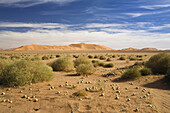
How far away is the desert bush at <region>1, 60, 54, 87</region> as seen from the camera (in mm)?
7693

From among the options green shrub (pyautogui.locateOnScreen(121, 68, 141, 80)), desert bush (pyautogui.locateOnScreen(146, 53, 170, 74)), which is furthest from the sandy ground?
desert bush (pyautogui.locateOnScreen(146, 53, 170, 74))

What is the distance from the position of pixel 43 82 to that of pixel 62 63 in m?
5.30

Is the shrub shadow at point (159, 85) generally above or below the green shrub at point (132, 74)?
below

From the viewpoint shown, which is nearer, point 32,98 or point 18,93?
point 32,98

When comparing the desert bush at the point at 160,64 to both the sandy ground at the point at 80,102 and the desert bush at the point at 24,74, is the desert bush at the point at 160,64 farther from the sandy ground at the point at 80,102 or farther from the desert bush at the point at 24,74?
the desert bush at the point at 24,74

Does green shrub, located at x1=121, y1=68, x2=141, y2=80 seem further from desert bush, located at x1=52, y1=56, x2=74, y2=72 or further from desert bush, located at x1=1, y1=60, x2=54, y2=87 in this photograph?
desert bush, located at x1=52, y1=56, x2=74, y2=72

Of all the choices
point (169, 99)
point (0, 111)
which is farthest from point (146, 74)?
point (0, 111)

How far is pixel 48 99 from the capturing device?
6145 mm

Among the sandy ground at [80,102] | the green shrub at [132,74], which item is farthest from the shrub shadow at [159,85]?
the green shrub at [132,74]

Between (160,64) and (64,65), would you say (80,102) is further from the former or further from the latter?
(64,65)

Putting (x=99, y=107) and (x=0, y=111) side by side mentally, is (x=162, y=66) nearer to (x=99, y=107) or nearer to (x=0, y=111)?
(x=99, y=107)

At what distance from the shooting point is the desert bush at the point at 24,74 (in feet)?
25.2

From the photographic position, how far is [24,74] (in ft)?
25.8

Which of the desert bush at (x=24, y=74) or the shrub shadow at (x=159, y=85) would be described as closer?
the desert bush at (x=24, y=74)
